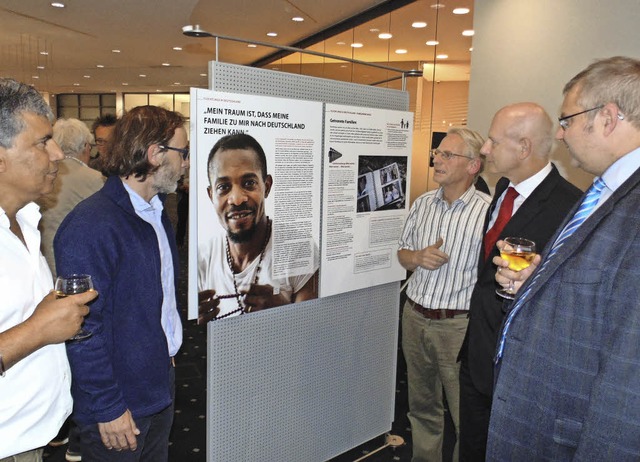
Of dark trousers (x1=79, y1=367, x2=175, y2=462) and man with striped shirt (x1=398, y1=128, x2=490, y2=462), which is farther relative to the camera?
man with striped shirt (x1=398, y1=128, x2=490, y2=462)

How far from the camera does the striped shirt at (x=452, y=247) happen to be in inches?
108

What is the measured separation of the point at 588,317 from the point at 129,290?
4.89ft

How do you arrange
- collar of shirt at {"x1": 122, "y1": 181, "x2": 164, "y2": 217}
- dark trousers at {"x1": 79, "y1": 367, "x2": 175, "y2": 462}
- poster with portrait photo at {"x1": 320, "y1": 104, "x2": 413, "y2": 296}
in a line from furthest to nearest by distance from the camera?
poster with portrait photo at {"x1": 320, "y1": 104, "x2": 413, "y2": 296} < collar of shirt at {"x1": 122, "y1": 181, "x2": 164, "y2": 217} < dark trousers at {"x1": 79, "y1": 367, "x2": 175, "y2": 462}

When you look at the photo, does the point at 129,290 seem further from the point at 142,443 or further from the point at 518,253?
the point at 518,253

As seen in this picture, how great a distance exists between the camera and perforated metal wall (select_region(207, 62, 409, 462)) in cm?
240

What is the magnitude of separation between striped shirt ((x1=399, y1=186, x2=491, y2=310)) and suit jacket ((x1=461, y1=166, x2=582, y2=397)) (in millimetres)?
334

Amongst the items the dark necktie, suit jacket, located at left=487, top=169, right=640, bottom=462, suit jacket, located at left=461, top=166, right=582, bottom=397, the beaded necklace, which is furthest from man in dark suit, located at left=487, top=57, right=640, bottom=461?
the beaded necklace

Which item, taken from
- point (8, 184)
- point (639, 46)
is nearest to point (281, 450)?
point (8, 184)

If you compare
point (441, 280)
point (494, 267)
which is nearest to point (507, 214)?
point (494, 267)

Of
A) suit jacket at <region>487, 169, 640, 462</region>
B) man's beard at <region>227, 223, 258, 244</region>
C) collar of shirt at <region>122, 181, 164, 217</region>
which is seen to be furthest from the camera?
man's beard at <region>227, 223, 258, 244</region>

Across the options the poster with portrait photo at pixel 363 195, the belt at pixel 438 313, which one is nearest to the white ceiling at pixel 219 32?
the poster with portrait photo at pixel 363 195

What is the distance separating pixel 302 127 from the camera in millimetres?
2512

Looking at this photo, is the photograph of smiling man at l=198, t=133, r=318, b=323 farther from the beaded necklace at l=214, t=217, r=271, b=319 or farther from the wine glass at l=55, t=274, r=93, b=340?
the wine glass at l=55, t=274, r=93, b=340

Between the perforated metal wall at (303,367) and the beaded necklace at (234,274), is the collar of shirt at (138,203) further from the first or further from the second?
the perforated metal wall at (303,367)
